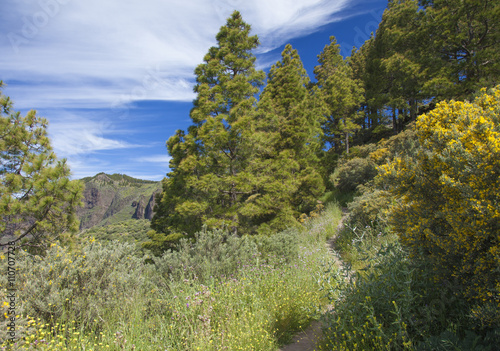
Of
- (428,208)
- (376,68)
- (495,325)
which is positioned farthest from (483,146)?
(376,68)

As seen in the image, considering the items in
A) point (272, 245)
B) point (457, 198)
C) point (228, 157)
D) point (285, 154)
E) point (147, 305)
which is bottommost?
point (147, 305)

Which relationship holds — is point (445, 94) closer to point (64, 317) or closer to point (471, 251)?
point (471, 251)

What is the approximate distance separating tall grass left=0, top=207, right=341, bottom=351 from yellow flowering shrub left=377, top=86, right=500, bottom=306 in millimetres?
1428

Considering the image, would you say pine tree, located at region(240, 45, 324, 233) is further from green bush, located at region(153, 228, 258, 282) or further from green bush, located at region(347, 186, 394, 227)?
green bush, located at region(153, 228, 258, 282)

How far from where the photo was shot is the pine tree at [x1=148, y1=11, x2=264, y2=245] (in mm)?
9750

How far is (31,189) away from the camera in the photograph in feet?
18.8

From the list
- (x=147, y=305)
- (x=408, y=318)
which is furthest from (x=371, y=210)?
(x=147, y=305)

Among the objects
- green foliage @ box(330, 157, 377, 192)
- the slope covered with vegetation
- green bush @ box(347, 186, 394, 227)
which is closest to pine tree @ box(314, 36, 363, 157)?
green foliage @ box(330, 157, 377, 192)

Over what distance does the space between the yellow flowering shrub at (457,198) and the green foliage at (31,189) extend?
7277mm

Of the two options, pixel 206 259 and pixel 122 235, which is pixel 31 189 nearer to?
pixel 206 259

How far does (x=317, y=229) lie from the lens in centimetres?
913

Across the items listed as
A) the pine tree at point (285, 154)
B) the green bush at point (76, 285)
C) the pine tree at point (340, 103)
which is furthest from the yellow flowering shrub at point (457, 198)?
the pine tree at point (340, 103)

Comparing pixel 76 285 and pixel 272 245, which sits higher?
pixel 76 285

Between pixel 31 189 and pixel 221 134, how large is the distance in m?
5.97
